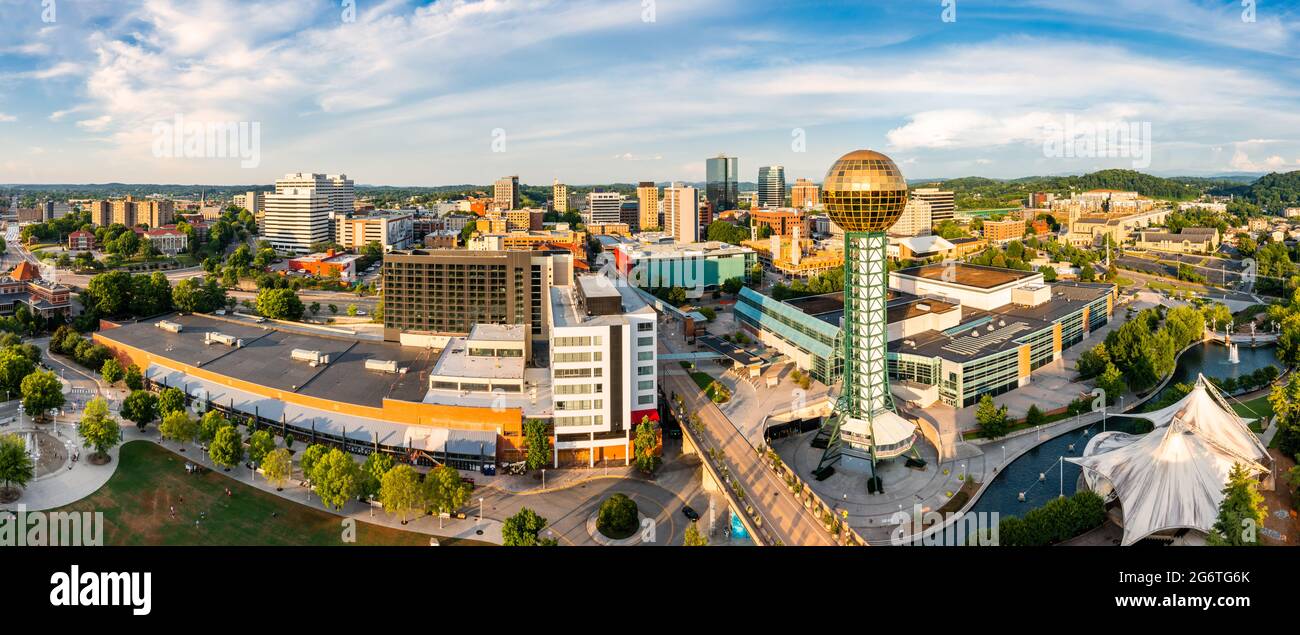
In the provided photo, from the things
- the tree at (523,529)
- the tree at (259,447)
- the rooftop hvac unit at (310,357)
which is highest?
the rooftop hvac unit at (310,357)

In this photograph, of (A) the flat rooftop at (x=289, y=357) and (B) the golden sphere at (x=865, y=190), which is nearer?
(B) the golden sphere at (x=865, y=190)

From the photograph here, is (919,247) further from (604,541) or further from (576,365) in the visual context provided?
(604,541)

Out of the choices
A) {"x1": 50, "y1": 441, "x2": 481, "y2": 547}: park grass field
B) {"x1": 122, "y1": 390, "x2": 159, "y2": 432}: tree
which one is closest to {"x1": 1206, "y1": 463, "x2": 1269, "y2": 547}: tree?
{"x1": 50, "y1": 441, "x2": 481, "y2": 547}: park grass field

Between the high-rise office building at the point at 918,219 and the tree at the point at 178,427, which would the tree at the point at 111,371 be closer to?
the tree at the point at 178,427

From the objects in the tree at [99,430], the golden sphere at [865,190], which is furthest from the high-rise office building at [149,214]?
the golden sphere at [865,190]

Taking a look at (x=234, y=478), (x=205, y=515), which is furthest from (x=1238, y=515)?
(x=234, y=478)
